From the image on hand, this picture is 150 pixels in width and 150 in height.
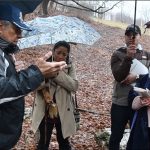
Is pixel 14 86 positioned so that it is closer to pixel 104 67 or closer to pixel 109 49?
pixel 104 67

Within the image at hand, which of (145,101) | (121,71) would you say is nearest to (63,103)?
(121,71)

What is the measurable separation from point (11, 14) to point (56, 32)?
5.72 ft

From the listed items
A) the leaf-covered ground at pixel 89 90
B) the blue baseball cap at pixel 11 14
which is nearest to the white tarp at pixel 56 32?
the blue baseball cap at pixel 11 14

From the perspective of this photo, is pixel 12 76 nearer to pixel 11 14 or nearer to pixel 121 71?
pixel 11 14

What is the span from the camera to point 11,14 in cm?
328

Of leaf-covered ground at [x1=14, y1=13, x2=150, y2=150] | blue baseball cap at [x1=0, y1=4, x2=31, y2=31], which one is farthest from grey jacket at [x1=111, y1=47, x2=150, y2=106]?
blue baseball cap at [x1=0, y1=4, x2=31, y2=31]

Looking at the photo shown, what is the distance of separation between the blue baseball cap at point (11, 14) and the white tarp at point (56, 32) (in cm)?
142

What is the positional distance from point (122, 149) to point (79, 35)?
88.0 inches

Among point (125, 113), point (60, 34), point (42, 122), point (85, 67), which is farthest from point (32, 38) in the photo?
point (85, 67)

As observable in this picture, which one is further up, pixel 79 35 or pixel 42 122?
pixel 79 35

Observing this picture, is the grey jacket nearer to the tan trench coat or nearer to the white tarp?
the white tarp

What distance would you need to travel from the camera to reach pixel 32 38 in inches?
196

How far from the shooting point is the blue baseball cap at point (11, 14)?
10.7 ft

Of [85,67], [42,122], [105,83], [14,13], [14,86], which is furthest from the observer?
[85,67]
